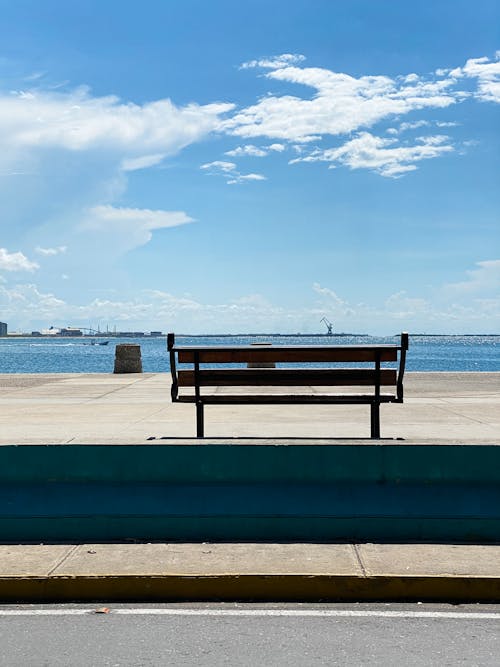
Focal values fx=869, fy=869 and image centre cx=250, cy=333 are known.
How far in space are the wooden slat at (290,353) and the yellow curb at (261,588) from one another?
2966mm

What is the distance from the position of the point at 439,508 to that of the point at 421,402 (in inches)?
335

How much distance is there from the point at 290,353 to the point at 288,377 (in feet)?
0.84

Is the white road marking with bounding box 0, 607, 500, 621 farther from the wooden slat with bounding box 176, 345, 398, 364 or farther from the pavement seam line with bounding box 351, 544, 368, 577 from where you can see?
the wooden slat with bounding box 176, 345, 398, 364

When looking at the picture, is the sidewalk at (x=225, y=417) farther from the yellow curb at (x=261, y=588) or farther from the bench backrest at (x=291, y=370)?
the yellow curb at (x=261, y=588)

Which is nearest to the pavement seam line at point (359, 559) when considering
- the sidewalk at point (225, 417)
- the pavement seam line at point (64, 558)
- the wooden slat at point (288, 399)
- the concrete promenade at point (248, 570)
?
the concrete promenade at point (248, 570)

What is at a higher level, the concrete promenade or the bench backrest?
the bench backrest

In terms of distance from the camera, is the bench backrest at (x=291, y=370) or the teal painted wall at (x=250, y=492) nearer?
the teal painted wall at (x=250, y=492)

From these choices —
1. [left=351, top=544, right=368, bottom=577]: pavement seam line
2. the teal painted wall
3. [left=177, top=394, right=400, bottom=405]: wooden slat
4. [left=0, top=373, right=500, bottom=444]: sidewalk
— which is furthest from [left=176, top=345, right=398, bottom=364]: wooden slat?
[left=351, top=544, right=368, bottom=577]: pavement seam line

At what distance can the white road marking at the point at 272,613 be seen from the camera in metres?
5.16

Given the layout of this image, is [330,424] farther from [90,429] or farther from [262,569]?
[262,569]

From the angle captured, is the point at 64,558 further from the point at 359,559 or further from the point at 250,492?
the point at 359,559

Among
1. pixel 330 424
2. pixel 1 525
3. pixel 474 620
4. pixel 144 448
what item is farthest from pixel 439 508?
pixel 330 424

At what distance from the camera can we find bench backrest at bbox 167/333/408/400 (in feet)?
27.5

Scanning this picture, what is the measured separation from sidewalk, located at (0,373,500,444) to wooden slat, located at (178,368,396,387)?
0.59 m
